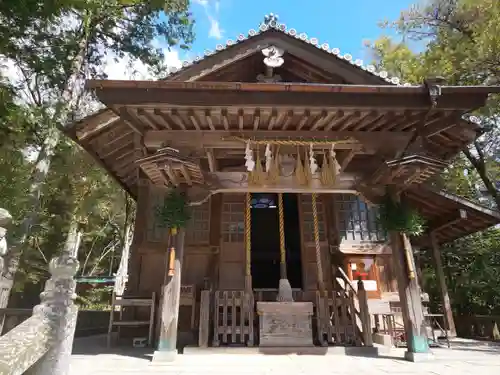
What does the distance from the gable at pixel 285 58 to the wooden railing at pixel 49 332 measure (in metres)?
4.44

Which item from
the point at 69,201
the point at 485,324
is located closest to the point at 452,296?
the point at 485,324

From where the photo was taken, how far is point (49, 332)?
296 cm

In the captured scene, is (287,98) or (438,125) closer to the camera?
(287,98)

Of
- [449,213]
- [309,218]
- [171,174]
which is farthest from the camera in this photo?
[449,213]

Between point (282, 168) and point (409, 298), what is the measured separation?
3.23 m

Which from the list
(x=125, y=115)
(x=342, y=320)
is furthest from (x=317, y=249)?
Result: (x=125, y=115)

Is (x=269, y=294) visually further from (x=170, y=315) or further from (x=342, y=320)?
(x=170, y=315)

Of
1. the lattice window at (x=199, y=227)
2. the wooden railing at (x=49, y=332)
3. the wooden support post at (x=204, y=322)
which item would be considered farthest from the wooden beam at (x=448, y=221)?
the wooden railing at (x=49, y=332)

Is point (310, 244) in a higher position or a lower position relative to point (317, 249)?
higher

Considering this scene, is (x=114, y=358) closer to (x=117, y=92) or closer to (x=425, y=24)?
(x=117, y=92)

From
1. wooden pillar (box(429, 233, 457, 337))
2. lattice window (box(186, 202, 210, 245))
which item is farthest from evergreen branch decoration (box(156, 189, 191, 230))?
wooden pillar (box(429, 233, 457, 337))

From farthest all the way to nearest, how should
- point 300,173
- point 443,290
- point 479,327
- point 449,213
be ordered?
1. point 479,327
2. point 443,290
3. point 449,213
4. point 300,173

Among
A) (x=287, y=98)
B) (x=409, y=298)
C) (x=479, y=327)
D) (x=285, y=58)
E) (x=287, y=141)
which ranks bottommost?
(x=479, y=327)

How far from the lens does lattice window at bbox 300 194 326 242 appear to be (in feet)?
29.0
